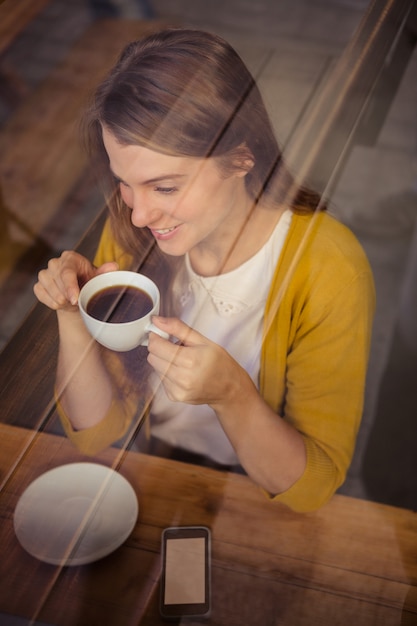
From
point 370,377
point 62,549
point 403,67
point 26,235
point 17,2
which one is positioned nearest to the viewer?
point 62,549

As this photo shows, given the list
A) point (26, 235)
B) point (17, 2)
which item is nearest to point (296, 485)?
point (26, 235)

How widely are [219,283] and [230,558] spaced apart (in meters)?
0.43

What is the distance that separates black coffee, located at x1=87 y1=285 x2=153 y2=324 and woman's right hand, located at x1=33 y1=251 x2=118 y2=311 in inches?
1.5

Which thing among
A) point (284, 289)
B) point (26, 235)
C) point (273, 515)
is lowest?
point (26, 235)

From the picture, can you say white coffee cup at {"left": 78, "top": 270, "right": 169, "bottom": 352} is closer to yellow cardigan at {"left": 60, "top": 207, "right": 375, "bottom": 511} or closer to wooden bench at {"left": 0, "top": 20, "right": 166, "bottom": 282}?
yellow cardigan at {"left": 60, "top": 207, "right": 375, "bottom": 511}

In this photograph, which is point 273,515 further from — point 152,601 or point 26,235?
point 26,235

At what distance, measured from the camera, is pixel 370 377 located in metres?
1.96

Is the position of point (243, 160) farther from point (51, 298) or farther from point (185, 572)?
point (185, 572)

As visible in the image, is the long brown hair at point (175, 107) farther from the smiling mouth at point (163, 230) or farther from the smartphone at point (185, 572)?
the smartphone at point (185, 572)

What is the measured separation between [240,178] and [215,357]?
0.30 m

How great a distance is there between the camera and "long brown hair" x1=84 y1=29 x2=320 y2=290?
31.4 inches

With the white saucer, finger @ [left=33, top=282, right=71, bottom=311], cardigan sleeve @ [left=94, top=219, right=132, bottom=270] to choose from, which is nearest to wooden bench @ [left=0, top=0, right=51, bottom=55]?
cardigan sleeve @ [left=94, top=219, right=132, bottom=270]

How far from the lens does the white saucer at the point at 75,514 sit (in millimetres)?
796

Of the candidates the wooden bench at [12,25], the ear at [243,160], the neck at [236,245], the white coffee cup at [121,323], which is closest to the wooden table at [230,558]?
the white coffee cup at [121,323]
